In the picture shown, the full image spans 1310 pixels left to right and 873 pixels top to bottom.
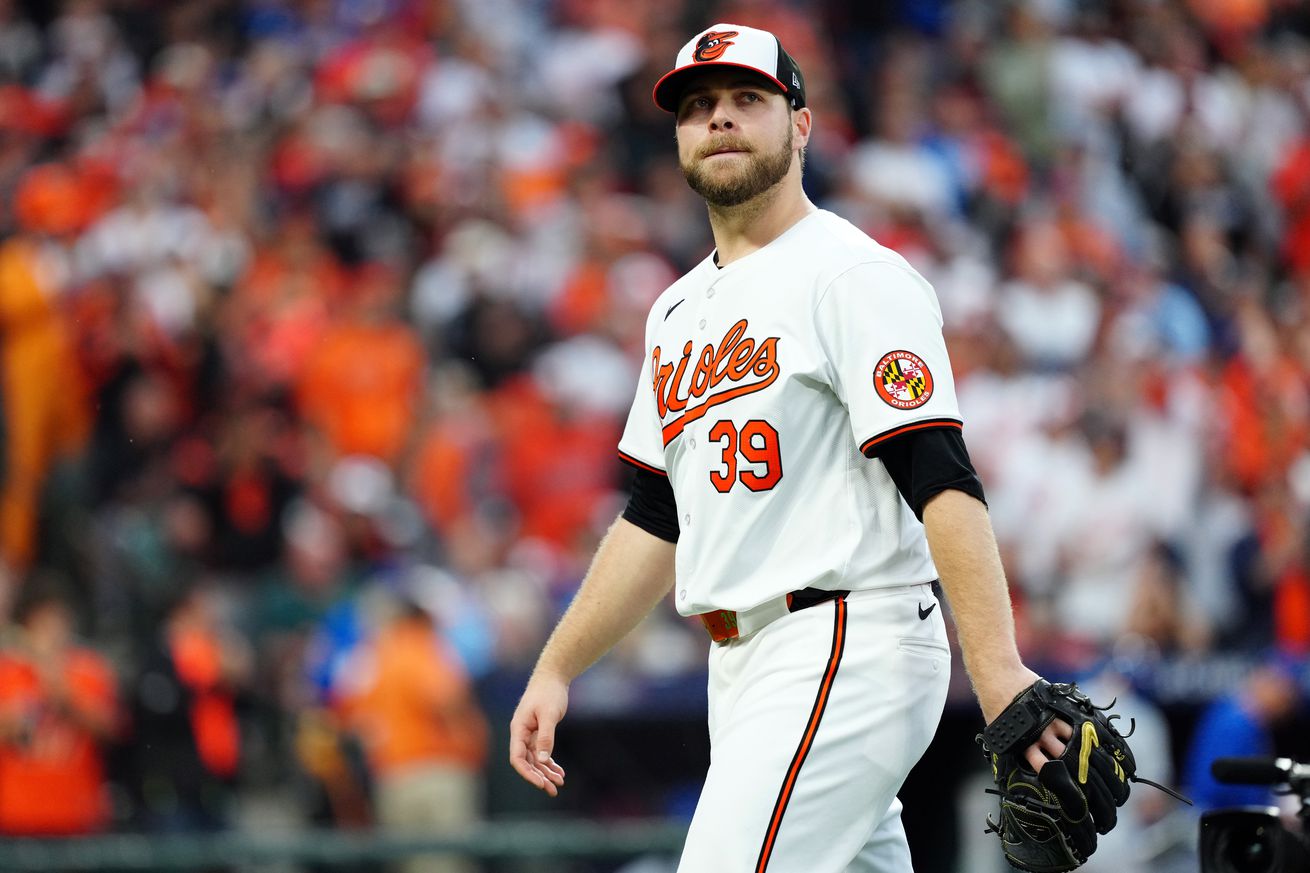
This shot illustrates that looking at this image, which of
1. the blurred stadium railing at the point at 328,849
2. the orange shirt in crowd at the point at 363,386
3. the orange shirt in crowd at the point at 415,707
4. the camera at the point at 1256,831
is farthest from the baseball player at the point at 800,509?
the orange shirt in crowd at the point at 363,386

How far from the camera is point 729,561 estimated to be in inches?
143

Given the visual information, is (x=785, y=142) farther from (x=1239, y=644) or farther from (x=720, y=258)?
(x=1239, y=644)

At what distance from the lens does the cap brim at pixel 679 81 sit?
146 inches

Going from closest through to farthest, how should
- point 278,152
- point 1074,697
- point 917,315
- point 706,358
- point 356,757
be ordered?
point 1074,697 → point 917,315 → point 706,358 → point 356,757 → point 278,152

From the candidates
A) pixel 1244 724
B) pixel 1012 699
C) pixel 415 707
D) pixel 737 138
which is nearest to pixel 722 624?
pixel 1012 699

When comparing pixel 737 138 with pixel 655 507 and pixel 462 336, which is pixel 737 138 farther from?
pixel 462 336

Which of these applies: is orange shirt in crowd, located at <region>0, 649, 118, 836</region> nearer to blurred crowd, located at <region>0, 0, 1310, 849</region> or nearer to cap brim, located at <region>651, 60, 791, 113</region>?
blurred crowd, located at <region>0, 0, 1310, 849</region>

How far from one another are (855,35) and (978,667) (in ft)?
39.3

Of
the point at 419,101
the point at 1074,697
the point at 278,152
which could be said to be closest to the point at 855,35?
the point at 419,101

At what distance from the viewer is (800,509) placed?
3.60 meters

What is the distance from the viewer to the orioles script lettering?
363 cm

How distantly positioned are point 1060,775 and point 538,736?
119cm

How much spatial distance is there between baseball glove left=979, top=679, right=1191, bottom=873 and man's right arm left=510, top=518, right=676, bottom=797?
1.03 m

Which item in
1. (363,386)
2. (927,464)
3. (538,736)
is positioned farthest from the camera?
(363,386)
